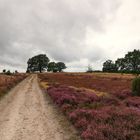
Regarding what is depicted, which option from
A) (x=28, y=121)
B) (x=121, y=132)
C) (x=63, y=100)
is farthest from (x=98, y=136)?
(x=63, y=100)

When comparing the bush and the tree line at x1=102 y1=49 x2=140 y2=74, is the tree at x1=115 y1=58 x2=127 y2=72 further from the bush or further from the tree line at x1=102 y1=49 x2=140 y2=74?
the bush

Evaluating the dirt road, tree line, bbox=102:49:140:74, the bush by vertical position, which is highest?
tree line, bbox=102:49:140:74

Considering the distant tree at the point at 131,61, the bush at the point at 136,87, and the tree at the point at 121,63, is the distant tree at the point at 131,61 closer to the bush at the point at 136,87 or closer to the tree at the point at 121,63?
the tree at the point at 121,63

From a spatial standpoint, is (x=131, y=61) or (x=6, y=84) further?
(x=131, y=61)

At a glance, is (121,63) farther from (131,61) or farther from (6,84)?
(6,84)

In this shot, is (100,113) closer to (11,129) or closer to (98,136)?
(98,136)

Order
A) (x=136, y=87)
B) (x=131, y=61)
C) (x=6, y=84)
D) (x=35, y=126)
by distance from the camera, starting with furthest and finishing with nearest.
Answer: (x=131, y=61) → (x=6, y=84) → (x=136, y=87) → (x=35, y=126)

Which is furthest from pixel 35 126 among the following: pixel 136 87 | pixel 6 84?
pixel 6 84

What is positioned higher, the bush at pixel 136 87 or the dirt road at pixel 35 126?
the bush at pixel 136 87

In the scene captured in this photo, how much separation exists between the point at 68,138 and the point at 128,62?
180m

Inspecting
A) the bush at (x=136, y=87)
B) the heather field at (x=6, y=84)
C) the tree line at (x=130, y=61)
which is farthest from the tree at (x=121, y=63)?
the bush at (x=136, y=87)

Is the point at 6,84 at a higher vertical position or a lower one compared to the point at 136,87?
higher

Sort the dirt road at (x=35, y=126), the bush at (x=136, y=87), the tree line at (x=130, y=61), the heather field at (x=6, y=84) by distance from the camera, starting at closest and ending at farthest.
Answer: the dirt road at (x=35, y=126)
the bush at (x=136, y=87)
the heather field at (x=6, y=84)
the tree line at (x=130, y=61)

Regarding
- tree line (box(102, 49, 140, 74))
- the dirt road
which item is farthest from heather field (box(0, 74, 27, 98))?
tree line (box(102, 49, 140, 74))
